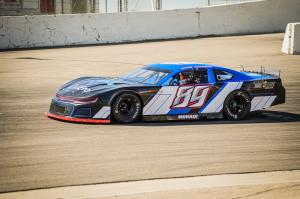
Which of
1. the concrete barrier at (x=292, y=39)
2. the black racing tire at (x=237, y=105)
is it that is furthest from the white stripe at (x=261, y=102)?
the concrete barrier at (x=292, y=39)

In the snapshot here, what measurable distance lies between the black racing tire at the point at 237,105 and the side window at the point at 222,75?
1.04ft

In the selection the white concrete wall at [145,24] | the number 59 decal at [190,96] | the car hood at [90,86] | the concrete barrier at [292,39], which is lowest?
the number 59 decal at [190,96]

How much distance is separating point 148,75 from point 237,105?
1.91 meters

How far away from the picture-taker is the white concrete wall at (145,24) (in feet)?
87.0

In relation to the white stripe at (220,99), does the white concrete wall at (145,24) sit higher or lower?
higher

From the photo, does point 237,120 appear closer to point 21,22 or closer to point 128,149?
point 128,149

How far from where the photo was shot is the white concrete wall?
1045 inches

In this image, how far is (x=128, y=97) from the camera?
10.9 m

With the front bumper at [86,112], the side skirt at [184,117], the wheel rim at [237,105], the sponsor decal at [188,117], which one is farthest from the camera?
the wheel rim at [237,105]

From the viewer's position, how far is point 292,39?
23.9m

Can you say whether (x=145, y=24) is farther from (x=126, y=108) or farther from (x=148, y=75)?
(x=126, y=108)

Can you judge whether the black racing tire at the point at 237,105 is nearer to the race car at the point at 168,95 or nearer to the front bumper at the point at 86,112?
the race car at the point at 168,95

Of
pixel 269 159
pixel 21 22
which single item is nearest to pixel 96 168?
pixel 269 159

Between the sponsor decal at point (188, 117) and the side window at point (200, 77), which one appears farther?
the side window at point (200, 77)
